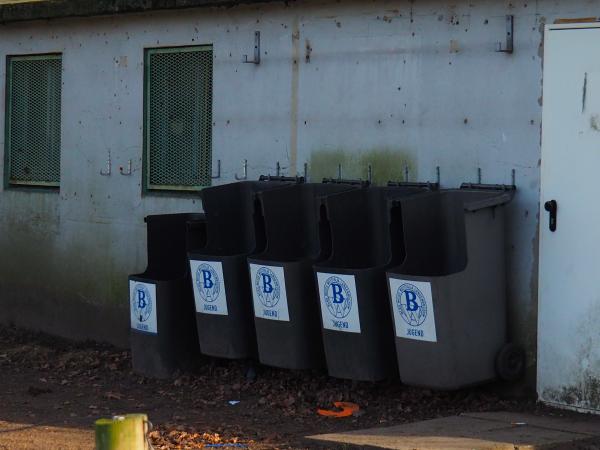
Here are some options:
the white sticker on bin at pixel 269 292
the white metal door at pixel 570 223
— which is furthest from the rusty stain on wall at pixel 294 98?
the white metal door at pixel 570 223

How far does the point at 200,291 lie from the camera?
9320 millimetres

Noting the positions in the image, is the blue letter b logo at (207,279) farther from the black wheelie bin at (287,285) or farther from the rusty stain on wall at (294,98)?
the rusty stain on wall at (294,98)

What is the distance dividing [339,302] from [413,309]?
63 centimetres

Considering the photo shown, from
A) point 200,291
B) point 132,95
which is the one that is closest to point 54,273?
point 132,95

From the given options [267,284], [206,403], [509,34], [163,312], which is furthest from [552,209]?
[163,312]

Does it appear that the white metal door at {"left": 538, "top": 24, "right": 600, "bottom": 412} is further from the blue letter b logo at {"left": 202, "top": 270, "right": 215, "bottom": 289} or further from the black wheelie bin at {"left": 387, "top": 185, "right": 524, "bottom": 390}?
the blue letter b logo at {"left": 202, "top": 270, "right": 215, "bottom": 289}

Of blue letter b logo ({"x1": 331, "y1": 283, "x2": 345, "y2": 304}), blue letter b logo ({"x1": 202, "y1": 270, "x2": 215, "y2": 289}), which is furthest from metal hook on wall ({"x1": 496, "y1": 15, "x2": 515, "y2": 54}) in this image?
blue letter b logo ({"x1": 202, "y1": 270, "x2": 215, "y2": 289})

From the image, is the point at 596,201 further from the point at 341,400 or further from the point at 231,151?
the point at 231,151

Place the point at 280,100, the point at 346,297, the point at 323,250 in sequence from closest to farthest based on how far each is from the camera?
1. the point at 346,297
2. the point at 323,250
3. the point at 280,100

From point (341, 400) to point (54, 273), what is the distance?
13.3ft

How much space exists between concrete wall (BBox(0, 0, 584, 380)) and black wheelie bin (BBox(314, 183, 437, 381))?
0.39m

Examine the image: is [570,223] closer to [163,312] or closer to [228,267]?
[228,267]

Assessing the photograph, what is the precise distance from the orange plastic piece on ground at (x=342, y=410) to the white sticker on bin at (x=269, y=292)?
696 mm

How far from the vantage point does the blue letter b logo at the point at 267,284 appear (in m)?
8.82
